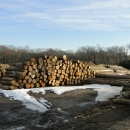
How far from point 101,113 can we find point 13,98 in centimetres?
380

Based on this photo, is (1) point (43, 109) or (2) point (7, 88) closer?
(1) point (43, 109)

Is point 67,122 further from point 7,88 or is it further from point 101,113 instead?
point 7,88

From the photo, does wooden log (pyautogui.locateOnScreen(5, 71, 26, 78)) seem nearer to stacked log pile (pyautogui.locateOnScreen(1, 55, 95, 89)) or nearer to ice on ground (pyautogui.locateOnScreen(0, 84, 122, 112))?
stacked log pile (pyautogui.locateOnScreen(1, 55, 95, 89))

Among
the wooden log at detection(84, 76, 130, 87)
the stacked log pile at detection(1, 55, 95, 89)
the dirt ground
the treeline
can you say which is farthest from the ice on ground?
the treeline

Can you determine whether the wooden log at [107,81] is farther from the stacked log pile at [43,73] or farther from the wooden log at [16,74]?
the wooden log at [16,74]

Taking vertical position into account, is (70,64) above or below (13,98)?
above

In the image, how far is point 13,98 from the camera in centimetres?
991

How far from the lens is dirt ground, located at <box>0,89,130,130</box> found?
645 centimetres

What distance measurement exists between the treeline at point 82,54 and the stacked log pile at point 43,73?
101 ft

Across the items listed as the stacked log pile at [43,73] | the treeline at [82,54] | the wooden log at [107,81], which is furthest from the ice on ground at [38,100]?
the treeline at [82,54]

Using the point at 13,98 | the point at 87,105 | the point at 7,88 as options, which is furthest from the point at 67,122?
the point at 7,88

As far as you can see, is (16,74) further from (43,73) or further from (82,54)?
(82,54)

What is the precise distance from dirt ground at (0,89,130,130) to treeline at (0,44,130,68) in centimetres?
3583

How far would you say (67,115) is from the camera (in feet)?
25.9
